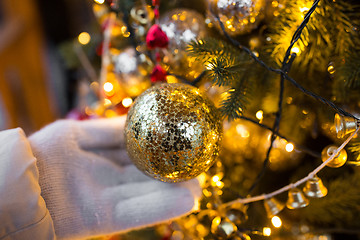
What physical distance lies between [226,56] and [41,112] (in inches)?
60.0

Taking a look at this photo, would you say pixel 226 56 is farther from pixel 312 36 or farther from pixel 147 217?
pixel 147 217

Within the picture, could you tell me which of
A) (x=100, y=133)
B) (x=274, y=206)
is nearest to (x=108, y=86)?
(x=100, y=133)

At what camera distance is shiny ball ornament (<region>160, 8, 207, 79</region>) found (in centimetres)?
50

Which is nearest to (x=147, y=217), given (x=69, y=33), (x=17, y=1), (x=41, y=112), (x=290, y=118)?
(x=290, y=118)

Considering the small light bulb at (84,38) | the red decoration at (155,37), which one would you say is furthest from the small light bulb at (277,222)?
the small light bulb at (84,38)

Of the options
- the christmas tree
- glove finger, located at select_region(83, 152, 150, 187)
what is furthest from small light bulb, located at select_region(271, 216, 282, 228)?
glove finger, located at select_region(83, 152, 150, 187)

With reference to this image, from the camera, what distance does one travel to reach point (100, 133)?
537 mm

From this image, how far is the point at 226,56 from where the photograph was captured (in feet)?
1.26

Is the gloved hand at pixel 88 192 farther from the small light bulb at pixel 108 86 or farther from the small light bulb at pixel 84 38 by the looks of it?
the small light bulb at pixel 84 38

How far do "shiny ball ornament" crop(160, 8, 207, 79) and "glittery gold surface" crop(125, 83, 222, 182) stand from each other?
13 centimetres

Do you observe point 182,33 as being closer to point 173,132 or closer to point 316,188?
point 173,132

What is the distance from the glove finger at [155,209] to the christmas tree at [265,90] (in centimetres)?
7

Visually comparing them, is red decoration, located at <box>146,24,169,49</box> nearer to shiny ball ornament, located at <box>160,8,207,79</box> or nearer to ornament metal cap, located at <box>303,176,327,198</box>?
shiny ball ornament, located at <box>160,8,207,79</box>

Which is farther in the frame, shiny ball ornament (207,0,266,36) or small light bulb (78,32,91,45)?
small light bulb (78,32,91,45)
